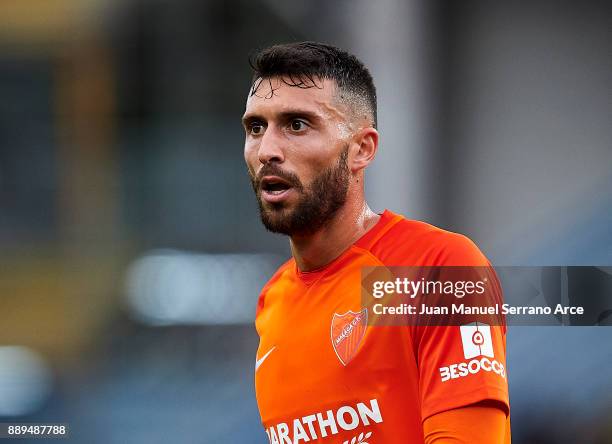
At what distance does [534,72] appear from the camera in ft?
10.4

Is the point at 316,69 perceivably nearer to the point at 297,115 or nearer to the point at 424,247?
the point at 297,115

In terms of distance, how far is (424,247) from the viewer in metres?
1.89

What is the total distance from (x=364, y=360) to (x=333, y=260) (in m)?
0.33

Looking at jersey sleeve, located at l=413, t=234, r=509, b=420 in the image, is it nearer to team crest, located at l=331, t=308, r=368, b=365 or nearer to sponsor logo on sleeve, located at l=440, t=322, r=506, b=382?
sponsor logo on sleeve, located at l=440, t=322, r=506, b=382

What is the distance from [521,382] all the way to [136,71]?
2.25m


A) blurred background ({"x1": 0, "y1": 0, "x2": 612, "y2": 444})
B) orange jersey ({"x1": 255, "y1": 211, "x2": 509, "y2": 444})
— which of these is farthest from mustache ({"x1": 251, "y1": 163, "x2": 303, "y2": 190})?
blurred background ({"x1": 0, "y1": 0, "x2": 612, "y2": 444})

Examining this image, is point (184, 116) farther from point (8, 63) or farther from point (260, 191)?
point (260, 191)

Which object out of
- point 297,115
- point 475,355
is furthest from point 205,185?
point 475,355

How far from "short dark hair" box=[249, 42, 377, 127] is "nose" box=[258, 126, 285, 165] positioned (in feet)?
0.43

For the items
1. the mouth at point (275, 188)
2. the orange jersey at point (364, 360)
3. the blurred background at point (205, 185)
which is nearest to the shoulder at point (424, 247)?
the orange jersey at point (364, 360)

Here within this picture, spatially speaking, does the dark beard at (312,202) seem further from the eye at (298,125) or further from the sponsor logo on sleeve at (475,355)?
the sponsor logo on sleeve at (475,355)

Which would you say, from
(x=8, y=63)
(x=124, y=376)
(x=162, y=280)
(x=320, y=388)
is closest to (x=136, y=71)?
(x=8, y=63)

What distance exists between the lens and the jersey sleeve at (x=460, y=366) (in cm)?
165

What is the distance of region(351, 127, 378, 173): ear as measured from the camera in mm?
2027
